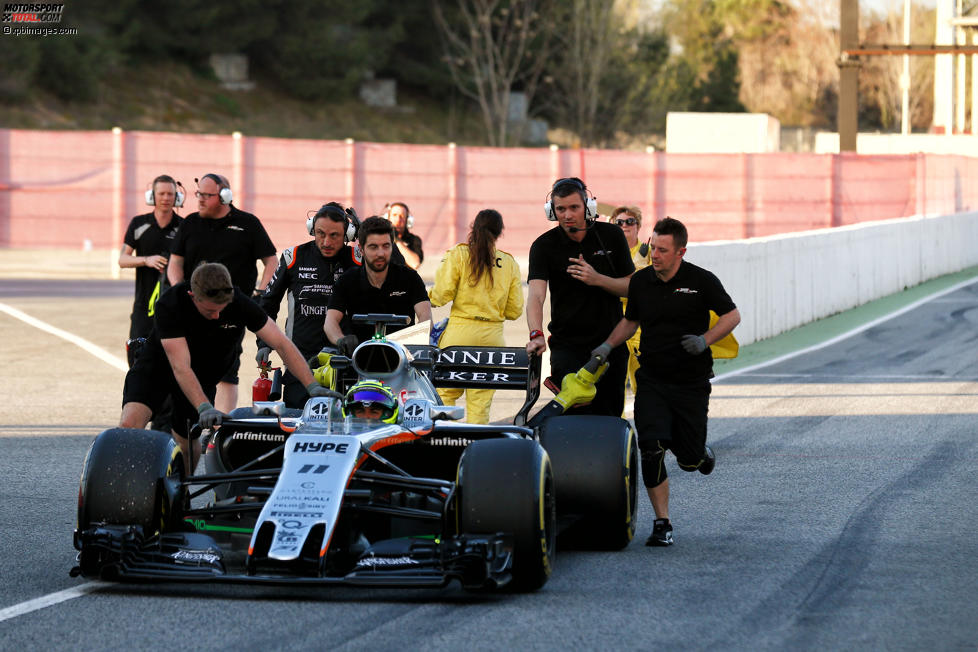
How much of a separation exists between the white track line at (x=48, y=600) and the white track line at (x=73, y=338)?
31.7ft

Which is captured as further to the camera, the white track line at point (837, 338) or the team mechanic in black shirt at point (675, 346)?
the white track line at point (837, 338)

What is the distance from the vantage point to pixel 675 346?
9.14 m

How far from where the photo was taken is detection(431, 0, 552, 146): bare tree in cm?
5841

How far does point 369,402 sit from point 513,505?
1113 mm

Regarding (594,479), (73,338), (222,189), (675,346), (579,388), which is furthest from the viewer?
(73,338)

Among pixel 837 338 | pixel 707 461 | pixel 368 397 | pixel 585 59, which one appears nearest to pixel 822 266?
pixel 837 338

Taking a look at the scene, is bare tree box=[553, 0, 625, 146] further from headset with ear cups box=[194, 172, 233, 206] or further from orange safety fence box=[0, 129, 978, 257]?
headset with ear cups box=[194, 172, 233, 206]

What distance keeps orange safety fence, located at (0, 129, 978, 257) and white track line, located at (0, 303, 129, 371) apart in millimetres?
9345

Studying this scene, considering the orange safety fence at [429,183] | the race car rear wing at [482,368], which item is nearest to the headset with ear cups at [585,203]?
the race car rear wing at [482,368]

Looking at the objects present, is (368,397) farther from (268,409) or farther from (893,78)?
(893,78)

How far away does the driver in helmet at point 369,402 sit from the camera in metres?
8.15

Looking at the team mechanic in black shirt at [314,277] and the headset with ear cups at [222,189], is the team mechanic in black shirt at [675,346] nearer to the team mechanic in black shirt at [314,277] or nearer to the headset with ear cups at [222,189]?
the team mechanic in black shirt at [314,277]

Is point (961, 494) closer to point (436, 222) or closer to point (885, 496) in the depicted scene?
point (885, 496)

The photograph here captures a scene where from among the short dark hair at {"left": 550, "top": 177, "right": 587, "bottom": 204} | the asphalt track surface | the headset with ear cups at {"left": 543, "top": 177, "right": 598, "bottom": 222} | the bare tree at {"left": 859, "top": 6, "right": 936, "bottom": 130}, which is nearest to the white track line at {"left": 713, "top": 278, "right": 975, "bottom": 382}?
the asphalt track surface
